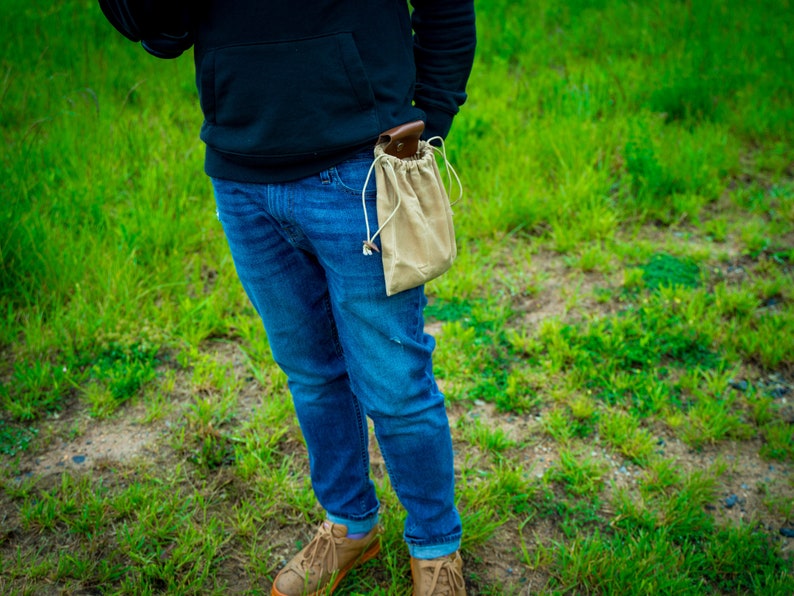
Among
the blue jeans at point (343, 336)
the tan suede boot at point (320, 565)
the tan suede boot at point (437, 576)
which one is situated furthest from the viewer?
the tan suede boot at point (320, 565)

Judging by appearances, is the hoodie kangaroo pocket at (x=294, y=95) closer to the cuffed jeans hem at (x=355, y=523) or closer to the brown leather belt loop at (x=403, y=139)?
the brown leather belt loop at (x=403, y=139)

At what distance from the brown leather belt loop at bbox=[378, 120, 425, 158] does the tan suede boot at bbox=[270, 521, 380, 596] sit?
3.89 ft

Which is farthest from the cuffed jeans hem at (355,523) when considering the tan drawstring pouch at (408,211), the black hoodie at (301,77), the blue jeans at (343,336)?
the black hoodie at (301,77)

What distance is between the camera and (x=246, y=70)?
136 cm

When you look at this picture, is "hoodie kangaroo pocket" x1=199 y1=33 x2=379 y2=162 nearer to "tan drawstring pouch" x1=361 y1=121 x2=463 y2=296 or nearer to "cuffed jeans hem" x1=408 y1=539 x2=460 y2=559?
"tan drawstring pouch" x1=361 y1=121 x2=463 y2=296

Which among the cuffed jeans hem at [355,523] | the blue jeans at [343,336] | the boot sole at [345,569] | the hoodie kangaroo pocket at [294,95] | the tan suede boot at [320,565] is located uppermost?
the hoodie kangaroo pocket at [294,95]

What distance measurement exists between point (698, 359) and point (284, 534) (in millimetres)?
1958

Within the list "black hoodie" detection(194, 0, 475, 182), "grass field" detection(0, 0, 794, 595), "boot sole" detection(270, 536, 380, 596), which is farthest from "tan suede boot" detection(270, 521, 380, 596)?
"black hoodie" detection(194, 0, 475, 182)

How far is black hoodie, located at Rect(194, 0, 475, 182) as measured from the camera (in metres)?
1.34

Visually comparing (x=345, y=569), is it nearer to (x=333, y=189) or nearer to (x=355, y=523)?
(x=355, y=523)

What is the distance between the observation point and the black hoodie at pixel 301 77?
134cm

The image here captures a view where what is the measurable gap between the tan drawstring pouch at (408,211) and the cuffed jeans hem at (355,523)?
90 cm

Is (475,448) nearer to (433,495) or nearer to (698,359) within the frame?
(433,495)

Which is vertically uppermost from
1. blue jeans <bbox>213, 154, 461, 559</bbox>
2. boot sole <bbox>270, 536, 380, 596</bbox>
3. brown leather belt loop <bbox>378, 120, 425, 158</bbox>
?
brown leather belt loop <bbox>378, 120, 425, 158</bbox>
